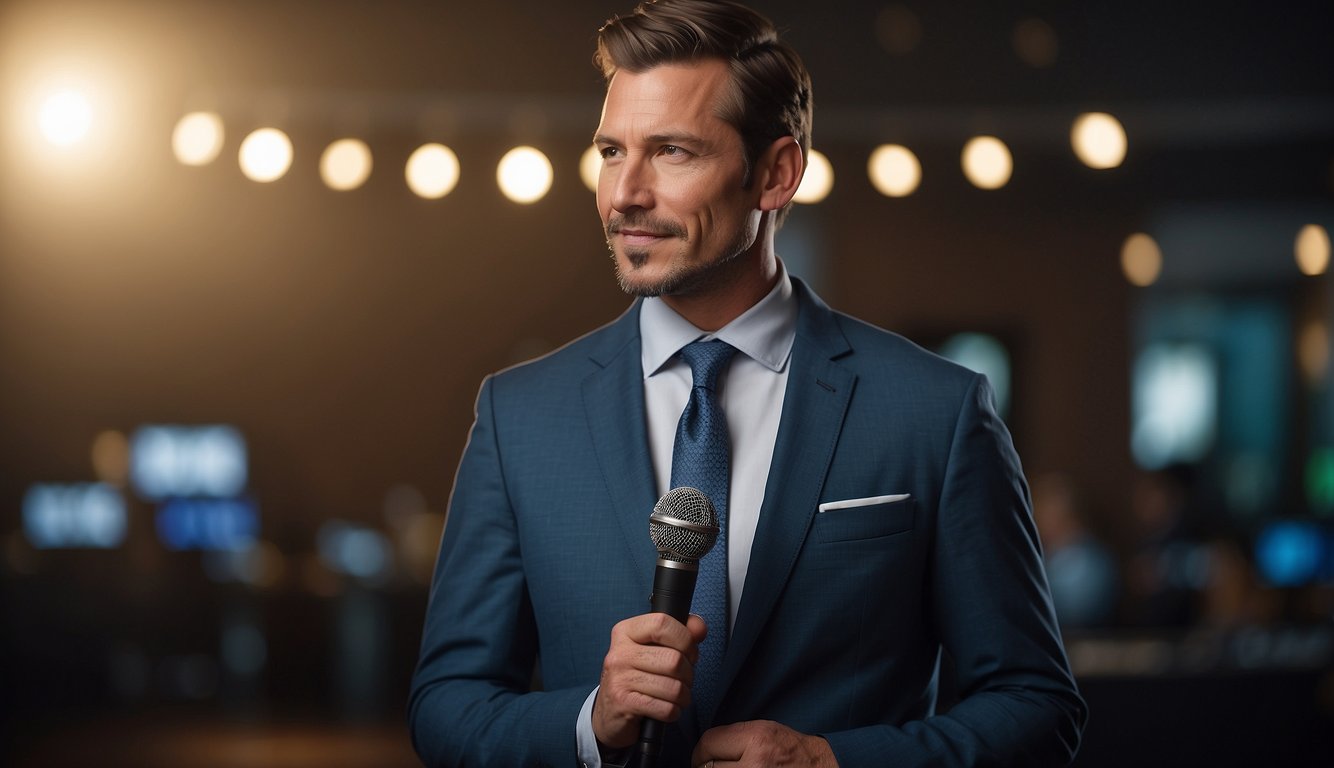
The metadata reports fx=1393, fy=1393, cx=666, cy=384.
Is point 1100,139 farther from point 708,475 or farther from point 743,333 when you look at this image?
point 708,475

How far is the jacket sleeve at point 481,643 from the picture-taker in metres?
1.54

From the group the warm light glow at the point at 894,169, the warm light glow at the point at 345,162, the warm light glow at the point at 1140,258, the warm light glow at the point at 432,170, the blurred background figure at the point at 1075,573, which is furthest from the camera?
the warm light glow at the point at 1140,258

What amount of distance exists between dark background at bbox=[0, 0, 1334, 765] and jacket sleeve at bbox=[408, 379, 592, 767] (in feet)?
13.3

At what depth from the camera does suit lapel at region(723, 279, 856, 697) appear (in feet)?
4.98

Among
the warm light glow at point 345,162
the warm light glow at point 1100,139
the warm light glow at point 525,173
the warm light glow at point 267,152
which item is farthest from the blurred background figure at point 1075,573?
the warm light glow at point 267,152

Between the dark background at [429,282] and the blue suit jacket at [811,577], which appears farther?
the dark background at [429,282]

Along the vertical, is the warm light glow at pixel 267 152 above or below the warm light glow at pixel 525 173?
above

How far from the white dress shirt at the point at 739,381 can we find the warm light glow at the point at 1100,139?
4.40 m

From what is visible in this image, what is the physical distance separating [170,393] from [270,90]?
14.4 ft

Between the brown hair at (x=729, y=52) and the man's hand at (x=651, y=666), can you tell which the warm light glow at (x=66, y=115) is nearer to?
the brown hair at (x=729, y=52)

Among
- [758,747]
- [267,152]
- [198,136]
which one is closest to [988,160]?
[267,152]

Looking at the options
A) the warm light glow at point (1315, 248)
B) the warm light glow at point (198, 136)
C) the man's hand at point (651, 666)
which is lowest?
the man's hand at point (651, 666)

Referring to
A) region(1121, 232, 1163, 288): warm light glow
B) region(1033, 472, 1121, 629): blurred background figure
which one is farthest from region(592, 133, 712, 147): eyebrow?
region(1121, 232, 1163, 288): warm light glow

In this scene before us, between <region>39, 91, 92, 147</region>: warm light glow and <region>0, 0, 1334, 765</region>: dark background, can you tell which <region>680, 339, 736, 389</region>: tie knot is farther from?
<region>39, 91, 92, 147</region>: warm light glow
